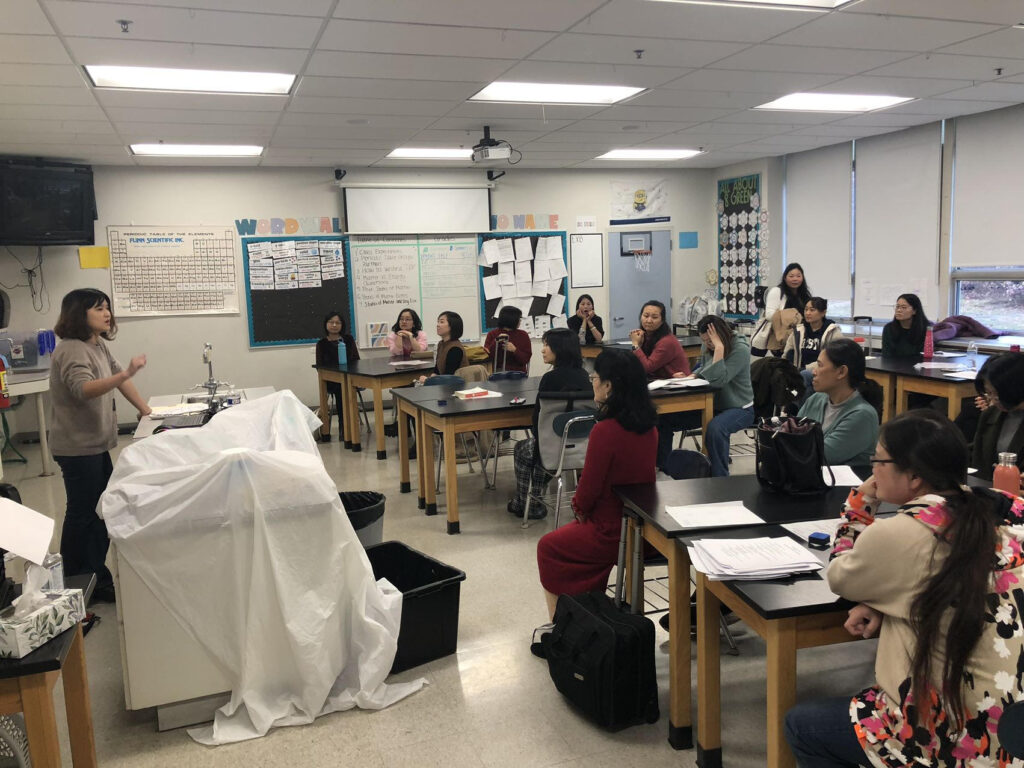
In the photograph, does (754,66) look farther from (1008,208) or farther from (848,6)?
(1008,208)

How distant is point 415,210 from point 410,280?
0.73 m

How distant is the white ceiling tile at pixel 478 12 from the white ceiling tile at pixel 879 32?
1245mm

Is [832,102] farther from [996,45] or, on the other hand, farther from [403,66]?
[403,66]

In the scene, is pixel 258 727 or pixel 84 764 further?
pixel 258 727

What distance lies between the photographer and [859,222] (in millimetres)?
7645

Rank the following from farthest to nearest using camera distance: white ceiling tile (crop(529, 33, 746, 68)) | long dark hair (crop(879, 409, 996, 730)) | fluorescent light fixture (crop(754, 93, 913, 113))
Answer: fluorescent light fixture (crop(754, 93, 913, 113)), white ceiling tile (crop(529, 33, 746, 68)), long dark hair (crop(879, 409, 996, 730))

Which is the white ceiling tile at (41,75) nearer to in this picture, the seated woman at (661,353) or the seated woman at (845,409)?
the seated woman at (661,353)

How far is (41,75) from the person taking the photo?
13.6ft

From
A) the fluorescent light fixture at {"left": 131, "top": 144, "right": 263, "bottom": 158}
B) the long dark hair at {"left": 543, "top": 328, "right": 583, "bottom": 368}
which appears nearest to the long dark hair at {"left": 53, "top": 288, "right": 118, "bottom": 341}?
the long dark hair at {"left": 543, "top": 328, "right": 583, "bottom": 368}

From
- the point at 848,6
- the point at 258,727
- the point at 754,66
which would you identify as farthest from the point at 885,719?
the point at 754,66

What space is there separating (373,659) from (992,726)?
1.79m

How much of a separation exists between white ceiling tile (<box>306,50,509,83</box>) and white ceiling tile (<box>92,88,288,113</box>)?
28.2 inches

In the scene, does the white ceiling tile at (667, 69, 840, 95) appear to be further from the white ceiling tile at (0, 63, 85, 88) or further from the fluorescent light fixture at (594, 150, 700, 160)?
the white ceiling tile at (0, 63, 85, 88)

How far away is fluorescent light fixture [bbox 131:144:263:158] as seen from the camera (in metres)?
6.50
